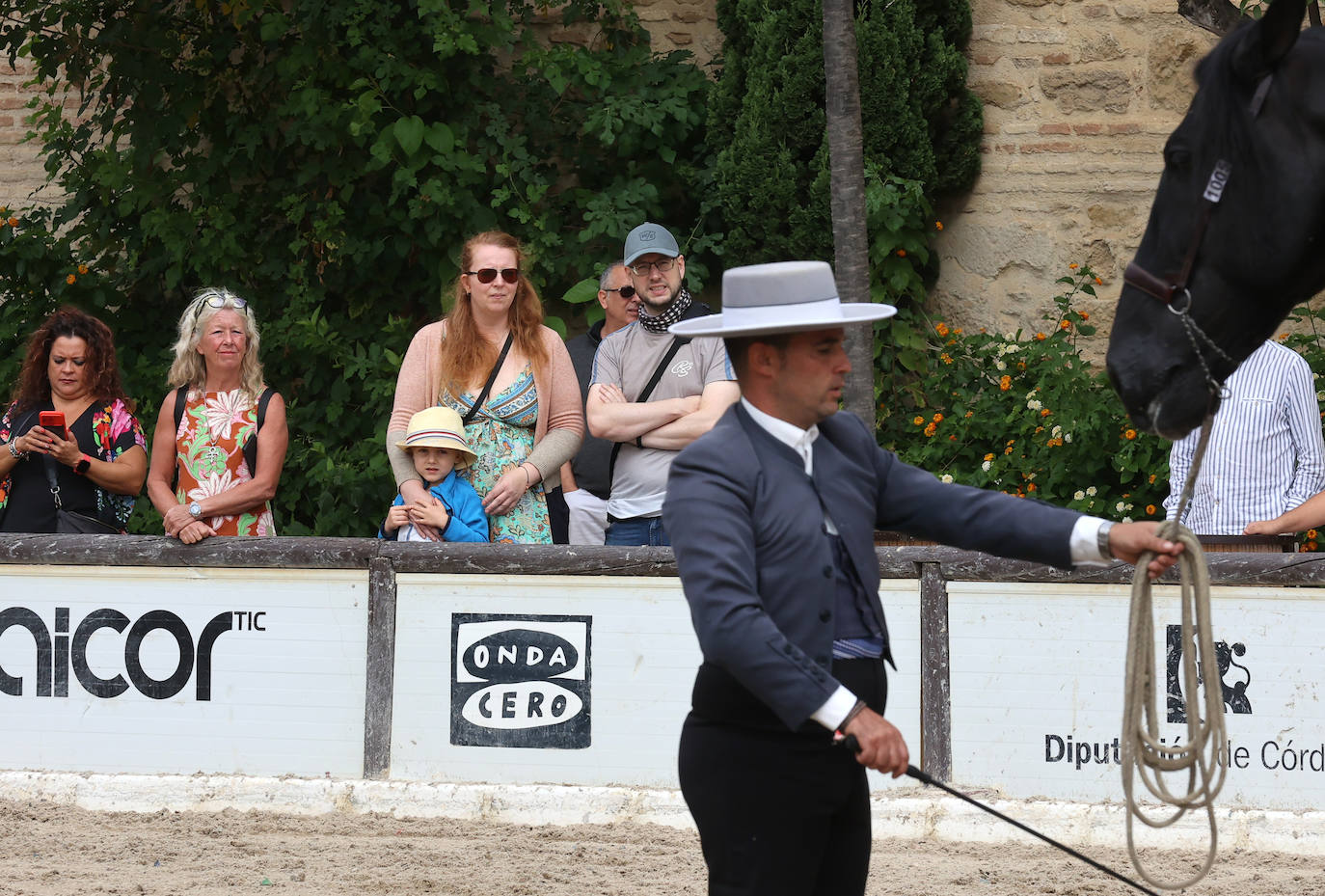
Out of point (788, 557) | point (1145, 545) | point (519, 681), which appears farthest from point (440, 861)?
point (1145, 545)

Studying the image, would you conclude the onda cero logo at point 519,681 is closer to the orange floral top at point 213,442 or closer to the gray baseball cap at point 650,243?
the orange floral top at point 213,442

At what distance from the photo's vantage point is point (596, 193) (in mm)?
8234

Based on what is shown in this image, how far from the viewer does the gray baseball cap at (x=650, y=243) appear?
5340 millimetres

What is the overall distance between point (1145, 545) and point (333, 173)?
21.8 ft

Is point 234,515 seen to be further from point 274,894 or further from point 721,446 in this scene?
point 721,446

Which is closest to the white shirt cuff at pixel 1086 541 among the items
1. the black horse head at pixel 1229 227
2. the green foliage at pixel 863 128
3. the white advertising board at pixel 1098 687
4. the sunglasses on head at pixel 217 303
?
the black horse head at pixel 1229 227

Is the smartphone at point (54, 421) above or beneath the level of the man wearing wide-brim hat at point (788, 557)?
above

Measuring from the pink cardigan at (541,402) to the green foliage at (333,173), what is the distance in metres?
2.48

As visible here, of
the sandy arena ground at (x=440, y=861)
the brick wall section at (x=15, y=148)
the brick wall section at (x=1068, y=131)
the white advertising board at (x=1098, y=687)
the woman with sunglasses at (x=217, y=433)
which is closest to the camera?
the sandy arena ground at (x=440, y=861)

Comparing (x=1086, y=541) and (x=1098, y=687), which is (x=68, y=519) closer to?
(x=1098, y=687)

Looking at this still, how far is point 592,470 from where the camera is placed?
580cm

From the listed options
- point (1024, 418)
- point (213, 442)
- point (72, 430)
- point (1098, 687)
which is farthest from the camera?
point (1024, 418)

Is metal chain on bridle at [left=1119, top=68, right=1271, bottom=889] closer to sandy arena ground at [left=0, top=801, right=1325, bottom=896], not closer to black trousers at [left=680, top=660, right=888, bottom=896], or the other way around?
black trousers at [left=680, top=660, right=888, bottom=896]

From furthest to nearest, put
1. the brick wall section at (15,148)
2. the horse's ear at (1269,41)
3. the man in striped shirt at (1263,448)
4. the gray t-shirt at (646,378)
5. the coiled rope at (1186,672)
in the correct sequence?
the brick wall section at (15,148) → the gray t-shirt at (646,378) → the man in striped shirt at (1263,448) → the coiled rope at (1186,672) → the horse's ear at (1269,41)
